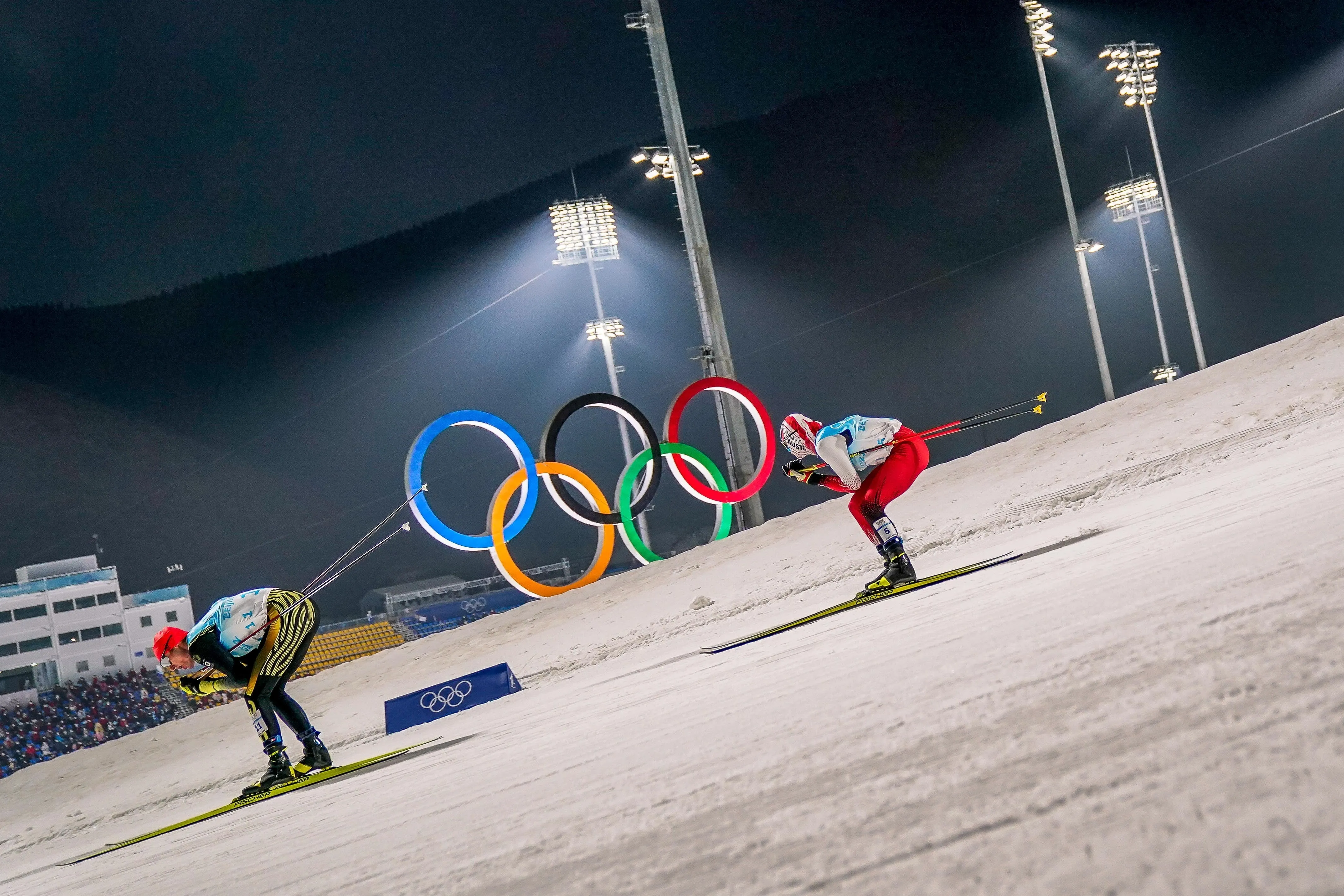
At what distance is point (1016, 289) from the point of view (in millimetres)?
32188

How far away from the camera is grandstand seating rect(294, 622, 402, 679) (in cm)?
2498

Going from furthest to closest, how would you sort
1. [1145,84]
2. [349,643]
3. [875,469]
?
[1145,84], [349,643], [875,469]

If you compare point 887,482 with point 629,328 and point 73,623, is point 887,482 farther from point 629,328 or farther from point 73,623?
point 73,623

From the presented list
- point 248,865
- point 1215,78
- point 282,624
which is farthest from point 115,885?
point 1215,78

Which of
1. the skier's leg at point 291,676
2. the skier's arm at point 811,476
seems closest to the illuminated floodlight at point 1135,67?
the skier's arm at point 811,476

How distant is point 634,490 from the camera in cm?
1495

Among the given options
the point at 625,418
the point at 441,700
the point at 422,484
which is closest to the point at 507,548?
the point at 422,484

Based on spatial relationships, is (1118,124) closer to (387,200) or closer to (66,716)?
(387,200)

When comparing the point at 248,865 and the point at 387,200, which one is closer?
the point at 248,865

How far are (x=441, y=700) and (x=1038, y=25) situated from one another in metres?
21.8

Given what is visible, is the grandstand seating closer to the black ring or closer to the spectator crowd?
the spectator crowd

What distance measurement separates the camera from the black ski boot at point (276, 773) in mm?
6602

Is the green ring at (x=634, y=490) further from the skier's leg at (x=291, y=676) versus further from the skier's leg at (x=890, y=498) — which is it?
the skier's leg at (x=291, y=676)

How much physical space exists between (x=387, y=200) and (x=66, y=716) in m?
19.2
